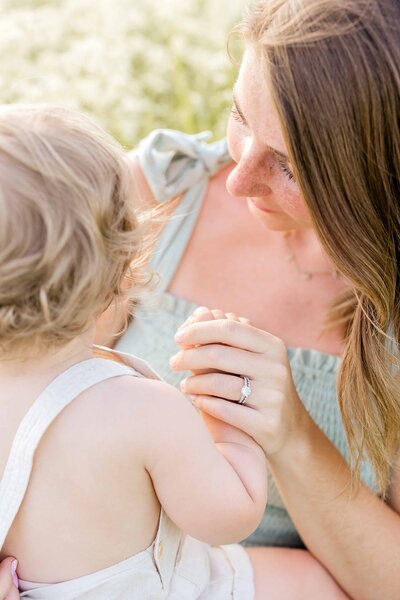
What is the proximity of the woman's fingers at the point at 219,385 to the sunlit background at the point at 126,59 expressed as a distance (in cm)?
188

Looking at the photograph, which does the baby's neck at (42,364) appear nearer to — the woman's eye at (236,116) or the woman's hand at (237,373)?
the woman's hand at (237,373)

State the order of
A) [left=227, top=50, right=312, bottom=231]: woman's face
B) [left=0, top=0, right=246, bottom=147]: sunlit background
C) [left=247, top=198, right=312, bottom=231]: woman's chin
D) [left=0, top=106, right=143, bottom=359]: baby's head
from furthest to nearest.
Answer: [left=0, top=0, right=246, bottom=147]: sunlit background
[left=247, top=198, right=312, bottom=231]: woman's chin
[left=227, top=50, right=312, bottom=231]: woman's face
[left=0, top=106, right=143, bottom=359]: baby's head

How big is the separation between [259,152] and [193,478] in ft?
1.86

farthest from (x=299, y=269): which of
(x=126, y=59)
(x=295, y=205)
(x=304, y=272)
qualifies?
(x=126, y=59)

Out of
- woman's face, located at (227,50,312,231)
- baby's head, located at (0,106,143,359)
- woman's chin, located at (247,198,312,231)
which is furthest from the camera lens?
woman's chin, located at (247,198,312,231)

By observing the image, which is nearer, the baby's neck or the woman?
the baby's neck

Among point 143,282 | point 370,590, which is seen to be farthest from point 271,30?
point 370,590

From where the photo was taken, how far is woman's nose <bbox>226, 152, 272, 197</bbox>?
5.15 feet

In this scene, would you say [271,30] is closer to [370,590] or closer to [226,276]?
[226,276]

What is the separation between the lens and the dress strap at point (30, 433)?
1.25 meters

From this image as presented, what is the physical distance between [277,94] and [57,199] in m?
0.42

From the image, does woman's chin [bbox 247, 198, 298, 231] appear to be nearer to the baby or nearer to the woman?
the woman

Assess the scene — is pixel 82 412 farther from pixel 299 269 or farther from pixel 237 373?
pixel 299 269

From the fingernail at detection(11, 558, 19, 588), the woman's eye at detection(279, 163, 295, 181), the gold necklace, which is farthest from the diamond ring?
the gold necklace
